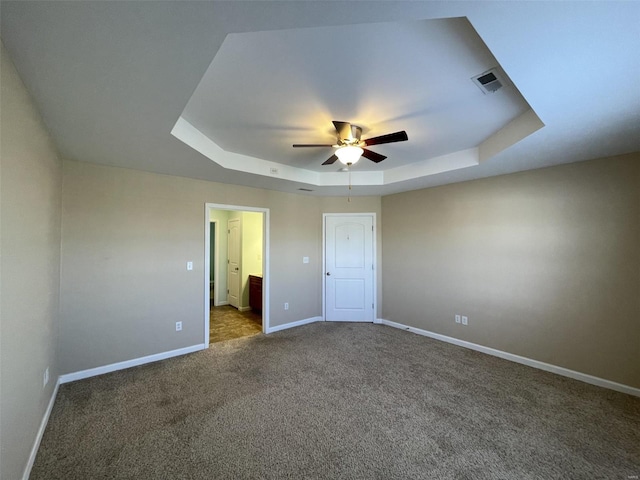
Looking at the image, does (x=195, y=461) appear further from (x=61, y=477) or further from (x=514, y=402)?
(x=514, y=402)

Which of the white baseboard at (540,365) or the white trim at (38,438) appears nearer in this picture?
the white trim at (38,438)

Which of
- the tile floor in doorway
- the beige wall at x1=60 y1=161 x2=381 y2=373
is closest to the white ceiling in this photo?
the beige wall at x1=60 y1=161 x2=381 y2=373

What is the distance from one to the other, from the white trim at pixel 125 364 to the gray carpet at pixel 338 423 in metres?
0.11

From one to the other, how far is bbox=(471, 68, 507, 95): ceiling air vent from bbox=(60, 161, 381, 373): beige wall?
11.1ft

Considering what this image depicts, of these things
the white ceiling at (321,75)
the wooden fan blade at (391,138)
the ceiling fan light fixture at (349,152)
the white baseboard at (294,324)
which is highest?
the white ceiling at (321,75)

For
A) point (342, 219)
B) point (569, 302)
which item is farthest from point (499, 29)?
point (342, 219)

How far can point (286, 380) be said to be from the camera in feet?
9.93

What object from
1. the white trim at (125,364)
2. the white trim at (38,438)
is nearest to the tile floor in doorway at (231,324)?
the white trim at (125,364)

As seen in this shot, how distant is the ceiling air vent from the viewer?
179cm

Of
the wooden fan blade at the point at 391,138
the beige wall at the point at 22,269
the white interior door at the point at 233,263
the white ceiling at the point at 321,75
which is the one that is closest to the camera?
the white ceiling at the point at 321,75

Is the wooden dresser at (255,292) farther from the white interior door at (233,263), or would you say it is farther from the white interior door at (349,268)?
the white interior door at (349,268)

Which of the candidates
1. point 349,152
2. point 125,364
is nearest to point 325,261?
point 349,152

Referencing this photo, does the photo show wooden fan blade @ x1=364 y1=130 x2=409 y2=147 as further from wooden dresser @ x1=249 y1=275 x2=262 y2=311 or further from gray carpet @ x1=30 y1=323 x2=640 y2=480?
wooden dresser @ x1=249 y1=275 x2=262 y2=311

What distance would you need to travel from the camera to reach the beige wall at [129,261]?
3.03m
